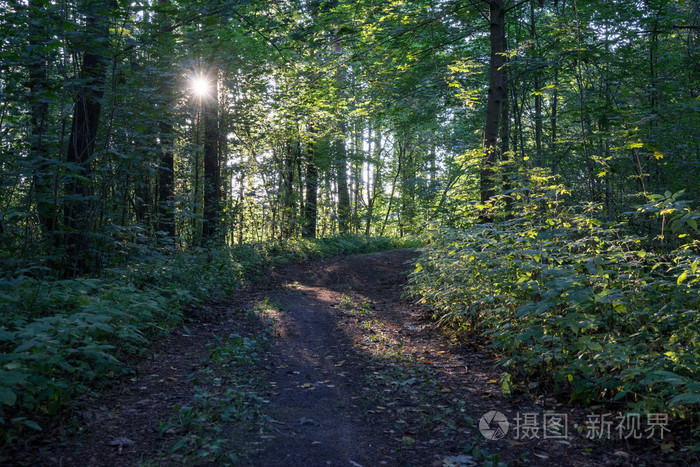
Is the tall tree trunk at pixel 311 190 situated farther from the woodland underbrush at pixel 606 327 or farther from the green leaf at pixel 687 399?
the green leaf at pixel 687 399

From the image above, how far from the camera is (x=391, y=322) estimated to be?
7.67m

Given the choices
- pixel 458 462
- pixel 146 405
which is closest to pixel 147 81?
pixel 146 405

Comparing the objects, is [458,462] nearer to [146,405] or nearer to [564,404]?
[564,404]

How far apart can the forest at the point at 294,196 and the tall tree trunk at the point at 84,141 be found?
0.16 ft

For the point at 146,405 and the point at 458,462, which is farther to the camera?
the point at 146,405

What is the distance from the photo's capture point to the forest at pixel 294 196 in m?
3.88

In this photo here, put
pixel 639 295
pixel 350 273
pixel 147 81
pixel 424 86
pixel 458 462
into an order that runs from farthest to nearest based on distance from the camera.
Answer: pixel 350 273 < pixel 424 86 < pixel 147 81 < pixel 639 295 < pixel 458 462

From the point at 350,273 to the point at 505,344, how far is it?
347 inches

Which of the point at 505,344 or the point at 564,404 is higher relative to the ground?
the point at 505,344

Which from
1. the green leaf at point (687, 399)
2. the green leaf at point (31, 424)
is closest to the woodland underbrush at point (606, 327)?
the green leaf at point (687, 399)

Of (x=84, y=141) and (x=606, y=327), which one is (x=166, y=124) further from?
(x=606, y=327)

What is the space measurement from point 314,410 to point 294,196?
41.1 ft

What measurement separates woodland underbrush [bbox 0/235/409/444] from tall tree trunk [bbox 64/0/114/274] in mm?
652

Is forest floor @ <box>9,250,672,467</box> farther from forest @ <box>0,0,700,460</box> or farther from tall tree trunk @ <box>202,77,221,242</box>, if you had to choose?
tall tree trunk @ <box>202,77,221,242</box>
